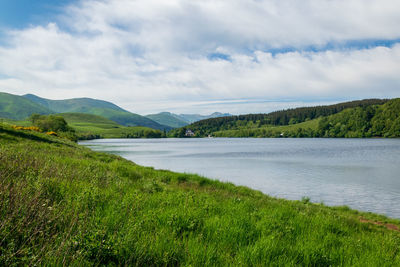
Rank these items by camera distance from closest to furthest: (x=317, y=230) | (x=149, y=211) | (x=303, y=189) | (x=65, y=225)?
(x=65, y=225), (x=149, y=211), (x=317, y=230), (x=303, y=189)

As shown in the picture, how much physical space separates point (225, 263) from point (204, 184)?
14.3 metres

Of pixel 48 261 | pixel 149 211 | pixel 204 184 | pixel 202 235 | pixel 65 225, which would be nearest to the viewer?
pixel 48 261

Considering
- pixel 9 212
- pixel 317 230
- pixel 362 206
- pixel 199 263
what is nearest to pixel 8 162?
pixel 9 212

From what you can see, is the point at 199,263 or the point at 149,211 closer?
the point at 199,263

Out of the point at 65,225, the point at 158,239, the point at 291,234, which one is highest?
the point at 65,225

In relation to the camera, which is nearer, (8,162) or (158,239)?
(158,239)

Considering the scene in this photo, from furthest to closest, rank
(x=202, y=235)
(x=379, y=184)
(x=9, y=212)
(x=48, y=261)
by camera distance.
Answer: (x=379, y=184), (x=202, y=235), (x=9, y=212), (x=48, y=261)

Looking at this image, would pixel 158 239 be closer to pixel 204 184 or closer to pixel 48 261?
pixel 48 261

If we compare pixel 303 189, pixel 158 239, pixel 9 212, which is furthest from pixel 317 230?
pixel 303 189

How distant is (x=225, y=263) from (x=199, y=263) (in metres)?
0.49

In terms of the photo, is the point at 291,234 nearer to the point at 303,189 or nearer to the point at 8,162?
the point at 8,162

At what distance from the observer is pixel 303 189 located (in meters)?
32.1

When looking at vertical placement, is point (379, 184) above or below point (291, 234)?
below

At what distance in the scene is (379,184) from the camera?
35.8 metres
